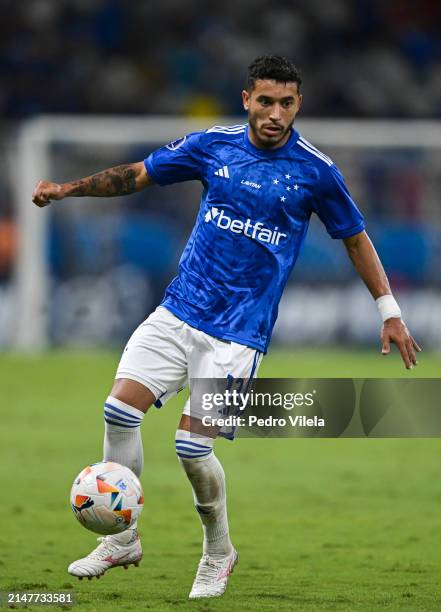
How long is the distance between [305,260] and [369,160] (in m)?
1.88

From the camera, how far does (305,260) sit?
18.2 m

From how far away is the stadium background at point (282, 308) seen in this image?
6.88 m

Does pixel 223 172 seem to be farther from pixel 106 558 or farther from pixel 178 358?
pixel 106 558

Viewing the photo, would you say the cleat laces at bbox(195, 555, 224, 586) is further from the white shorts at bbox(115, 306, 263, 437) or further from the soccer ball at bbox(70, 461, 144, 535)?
the white shorts at bbox(115, 306, 263, 437)

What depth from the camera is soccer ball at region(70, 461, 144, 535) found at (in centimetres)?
565

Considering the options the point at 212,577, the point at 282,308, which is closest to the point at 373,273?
the point at 212,577

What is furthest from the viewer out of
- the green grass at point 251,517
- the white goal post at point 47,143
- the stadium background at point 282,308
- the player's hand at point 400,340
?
the white goal post at point 47,143

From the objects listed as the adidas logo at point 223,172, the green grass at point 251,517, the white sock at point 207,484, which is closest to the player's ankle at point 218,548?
the white sock at point 207,484

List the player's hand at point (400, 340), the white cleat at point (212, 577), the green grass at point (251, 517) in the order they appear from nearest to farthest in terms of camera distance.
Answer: the player's hand at point (400, 340) < the white cleat at point (212, 577) < the green grass at point (251, 517)

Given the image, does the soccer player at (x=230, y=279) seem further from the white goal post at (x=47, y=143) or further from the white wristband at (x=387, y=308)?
the white goal post at (x=47, y=143)

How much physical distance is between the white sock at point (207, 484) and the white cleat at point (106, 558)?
1.13 feet

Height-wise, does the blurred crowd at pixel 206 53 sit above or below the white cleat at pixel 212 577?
above

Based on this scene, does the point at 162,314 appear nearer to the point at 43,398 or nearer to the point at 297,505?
the point at 297,505

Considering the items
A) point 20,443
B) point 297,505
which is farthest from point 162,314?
point 20,443
